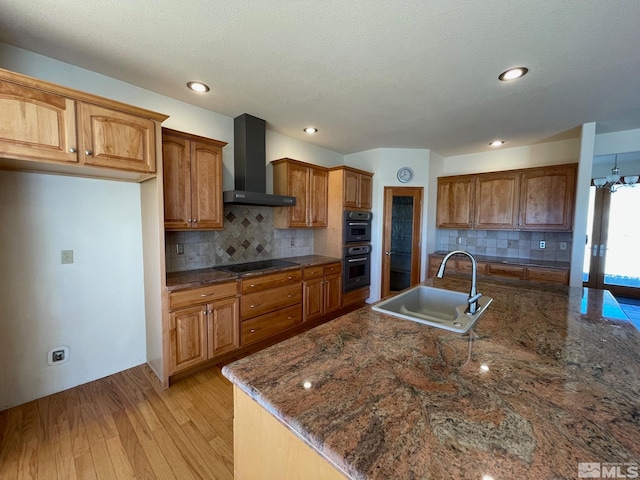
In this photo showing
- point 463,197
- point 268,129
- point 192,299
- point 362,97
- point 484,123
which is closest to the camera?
point 192,299

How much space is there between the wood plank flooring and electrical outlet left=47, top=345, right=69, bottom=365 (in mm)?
257

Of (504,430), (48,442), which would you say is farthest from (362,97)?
(48,442)

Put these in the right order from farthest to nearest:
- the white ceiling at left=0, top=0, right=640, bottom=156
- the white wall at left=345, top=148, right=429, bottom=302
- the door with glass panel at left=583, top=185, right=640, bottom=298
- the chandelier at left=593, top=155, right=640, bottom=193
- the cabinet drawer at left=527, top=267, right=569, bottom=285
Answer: the door with glass panel at left=583, top=185, right=640, bottom=298, the white wall at left=345, top=148, right=429, bottom=302, the chandelier at left=593, top=155, right=640, bottom=193, the cabinet drawer at left=527, top=267, right=569, bottom=285, the white ceiling at left=0, top=0, right=640, bottom=156

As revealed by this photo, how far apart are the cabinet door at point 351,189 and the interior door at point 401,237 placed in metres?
0.55

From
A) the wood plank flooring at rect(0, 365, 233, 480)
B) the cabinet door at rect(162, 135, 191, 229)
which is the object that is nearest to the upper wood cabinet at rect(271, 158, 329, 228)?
the cabinet door at rect(162, 135, 191, 229)

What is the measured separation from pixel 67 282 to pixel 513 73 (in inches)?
153

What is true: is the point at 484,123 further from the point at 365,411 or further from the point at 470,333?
the point at 365,411

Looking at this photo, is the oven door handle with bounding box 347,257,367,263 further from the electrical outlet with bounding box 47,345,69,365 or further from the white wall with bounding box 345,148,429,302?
the electrical outlet with bounding box 47,345,69,365

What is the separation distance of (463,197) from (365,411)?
4241 millimetres

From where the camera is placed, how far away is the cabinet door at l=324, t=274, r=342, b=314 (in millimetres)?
3547

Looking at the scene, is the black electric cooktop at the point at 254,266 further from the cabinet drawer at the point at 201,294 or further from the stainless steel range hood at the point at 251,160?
the stainless steel range hood at the point at 251,160

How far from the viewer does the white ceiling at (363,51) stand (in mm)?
1454

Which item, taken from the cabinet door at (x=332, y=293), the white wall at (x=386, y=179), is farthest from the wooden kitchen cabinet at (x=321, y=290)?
the white wall at (x=386, y=179)

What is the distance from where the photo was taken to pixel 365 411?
0.71m
